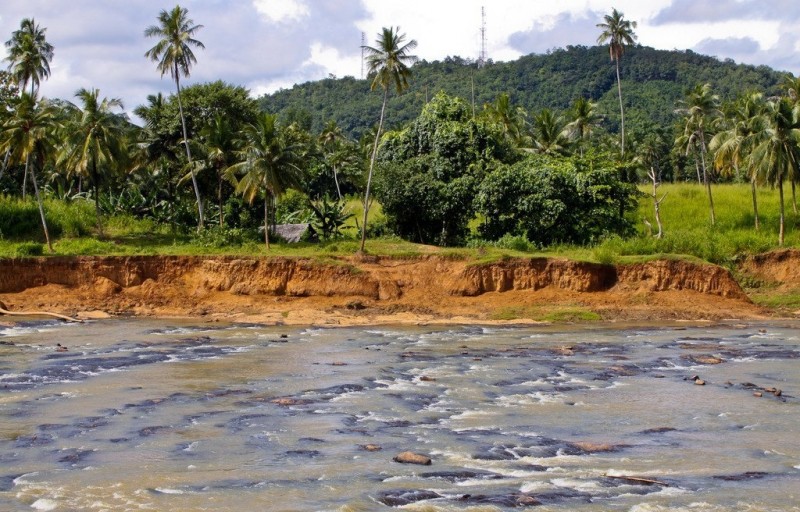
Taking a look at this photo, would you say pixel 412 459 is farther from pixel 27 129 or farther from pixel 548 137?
pixel 548 137

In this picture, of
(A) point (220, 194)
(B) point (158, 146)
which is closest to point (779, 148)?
(A) point (220, 194)

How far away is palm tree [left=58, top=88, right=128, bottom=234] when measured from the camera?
4375cm

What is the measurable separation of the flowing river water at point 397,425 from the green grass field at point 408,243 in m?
11.7

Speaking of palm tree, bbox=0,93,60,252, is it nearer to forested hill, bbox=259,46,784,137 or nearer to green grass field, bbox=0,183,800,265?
green grass field, bbox=0,183,800,265

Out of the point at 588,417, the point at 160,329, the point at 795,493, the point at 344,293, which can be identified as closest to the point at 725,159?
the point at 344,293

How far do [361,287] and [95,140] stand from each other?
51.3 ft

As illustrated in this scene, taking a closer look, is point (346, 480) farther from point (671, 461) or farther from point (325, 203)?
point (325, 203)

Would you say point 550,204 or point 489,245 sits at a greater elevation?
point 550,204

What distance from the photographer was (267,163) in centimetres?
4109

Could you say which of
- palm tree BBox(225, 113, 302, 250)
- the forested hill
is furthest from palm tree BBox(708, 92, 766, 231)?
the forested hill

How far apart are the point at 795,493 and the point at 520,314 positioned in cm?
2340

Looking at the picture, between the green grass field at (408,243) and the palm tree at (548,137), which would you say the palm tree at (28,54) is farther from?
the palm tree at (548,137)

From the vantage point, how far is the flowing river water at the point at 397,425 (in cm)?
1262

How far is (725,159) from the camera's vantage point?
50.5 metres
